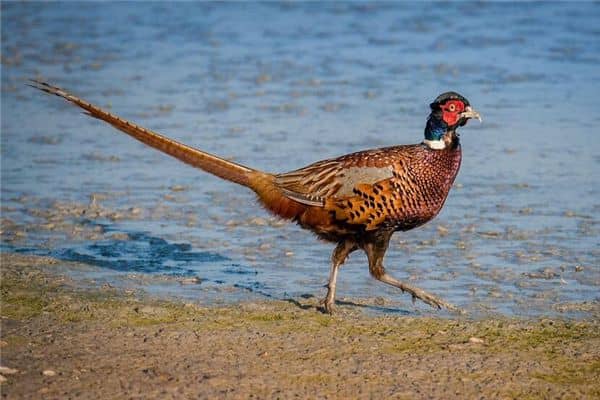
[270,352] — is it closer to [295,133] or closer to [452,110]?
[452,110]

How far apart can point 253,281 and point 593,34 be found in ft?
39.2

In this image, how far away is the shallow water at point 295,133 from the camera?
9.02 m

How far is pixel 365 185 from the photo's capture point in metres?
7.68

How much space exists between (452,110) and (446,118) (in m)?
0.06

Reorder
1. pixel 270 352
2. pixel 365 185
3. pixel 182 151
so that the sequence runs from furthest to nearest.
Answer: pixel 182 151 < pixel 365 185 < pixel 270 352

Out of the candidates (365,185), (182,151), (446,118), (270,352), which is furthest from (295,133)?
(270,352)

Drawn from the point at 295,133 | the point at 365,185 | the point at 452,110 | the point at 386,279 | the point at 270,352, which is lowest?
the point at 270,352

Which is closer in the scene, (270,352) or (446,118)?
(270,352)

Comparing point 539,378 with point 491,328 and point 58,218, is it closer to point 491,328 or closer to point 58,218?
point 491,328

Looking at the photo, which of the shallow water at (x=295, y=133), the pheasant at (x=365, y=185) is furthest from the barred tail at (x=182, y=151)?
the shallow water at (x=295, y=133)

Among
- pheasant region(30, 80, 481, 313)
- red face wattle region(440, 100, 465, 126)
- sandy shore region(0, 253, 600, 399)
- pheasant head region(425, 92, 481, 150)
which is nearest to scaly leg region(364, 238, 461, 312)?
pheasant region(30, 80, 481, 313)

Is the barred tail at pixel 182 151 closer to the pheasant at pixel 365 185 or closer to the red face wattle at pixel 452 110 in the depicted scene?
the pheasant at pixel 365 185

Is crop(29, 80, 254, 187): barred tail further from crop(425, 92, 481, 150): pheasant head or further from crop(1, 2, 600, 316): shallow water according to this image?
crop(425, 92, 481, 150): pheasant head

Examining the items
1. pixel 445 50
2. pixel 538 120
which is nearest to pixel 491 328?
pixel 538 120
